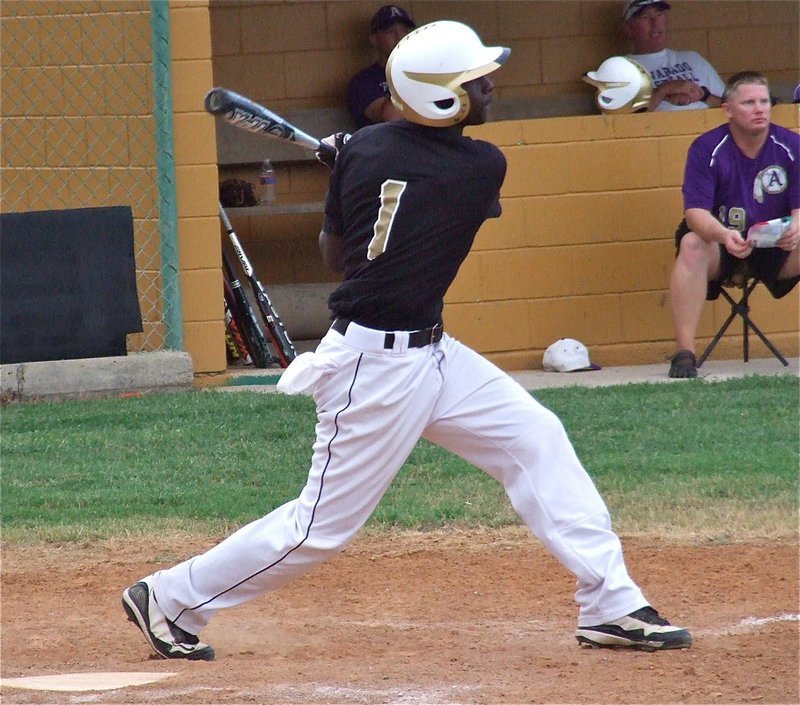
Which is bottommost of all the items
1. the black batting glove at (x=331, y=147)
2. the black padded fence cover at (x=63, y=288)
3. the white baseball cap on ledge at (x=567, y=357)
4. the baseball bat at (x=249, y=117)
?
the white baseball cap on ledge at (x=567, y=357)

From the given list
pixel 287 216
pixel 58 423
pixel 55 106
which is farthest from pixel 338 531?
pixel 287 216

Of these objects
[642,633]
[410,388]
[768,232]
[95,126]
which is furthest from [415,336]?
[95,126]

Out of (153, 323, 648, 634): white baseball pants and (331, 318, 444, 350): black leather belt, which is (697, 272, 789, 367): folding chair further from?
(331, 318, 444, 350): black leather belt

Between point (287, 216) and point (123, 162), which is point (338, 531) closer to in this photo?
point (123, 162)

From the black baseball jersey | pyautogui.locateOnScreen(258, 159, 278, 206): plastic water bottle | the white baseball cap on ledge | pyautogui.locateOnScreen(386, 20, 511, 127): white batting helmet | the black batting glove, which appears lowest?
the white baseball cap on ledge

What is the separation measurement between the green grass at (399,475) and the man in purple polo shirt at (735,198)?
2.00 ft

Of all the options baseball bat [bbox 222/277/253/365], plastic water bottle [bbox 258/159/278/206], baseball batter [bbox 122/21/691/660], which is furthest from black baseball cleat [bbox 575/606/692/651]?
plastic water bottle [bbox 258/159/278/206]

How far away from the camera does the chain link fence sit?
8.40m

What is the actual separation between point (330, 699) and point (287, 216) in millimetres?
→ 7405

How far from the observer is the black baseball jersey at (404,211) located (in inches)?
149

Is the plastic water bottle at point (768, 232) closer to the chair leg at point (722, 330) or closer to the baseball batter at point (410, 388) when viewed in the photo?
the chair leg at point (722, 330)

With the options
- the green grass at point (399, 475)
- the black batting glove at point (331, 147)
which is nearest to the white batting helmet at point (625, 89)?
the green grass at point (399, 475)

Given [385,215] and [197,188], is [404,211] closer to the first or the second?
[385,215]

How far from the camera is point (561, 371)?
28.6 ft
